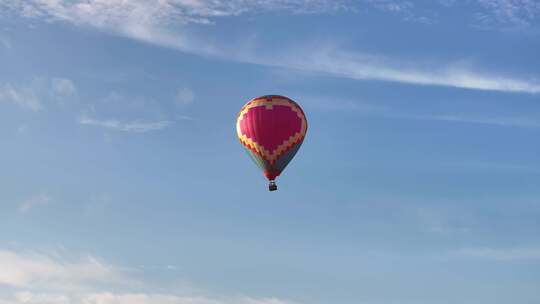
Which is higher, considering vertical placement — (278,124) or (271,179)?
(278,124)

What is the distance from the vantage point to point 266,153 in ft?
364

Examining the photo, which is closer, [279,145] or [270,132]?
[270,132]

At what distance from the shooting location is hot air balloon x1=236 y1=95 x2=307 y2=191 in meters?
111

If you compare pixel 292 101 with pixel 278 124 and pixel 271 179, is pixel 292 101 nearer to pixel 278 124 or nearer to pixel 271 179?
pixel 278 124

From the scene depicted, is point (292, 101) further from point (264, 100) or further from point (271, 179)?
point (271, 179)

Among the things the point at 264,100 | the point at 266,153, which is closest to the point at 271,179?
the point at 266,153

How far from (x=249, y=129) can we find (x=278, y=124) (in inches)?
172

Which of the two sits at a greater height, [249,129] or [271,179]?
[249,129]

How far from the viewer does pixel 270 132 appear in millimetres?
110750

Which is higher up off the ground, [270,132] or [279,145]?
[270,132]

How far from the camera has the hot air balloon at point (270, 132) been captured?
11094 centimetres

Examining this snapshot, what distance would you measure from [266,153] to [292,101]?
9.16 m

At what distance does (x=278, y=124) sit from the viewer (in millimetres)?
111000

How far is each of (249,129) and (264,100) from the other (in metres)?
4.68
